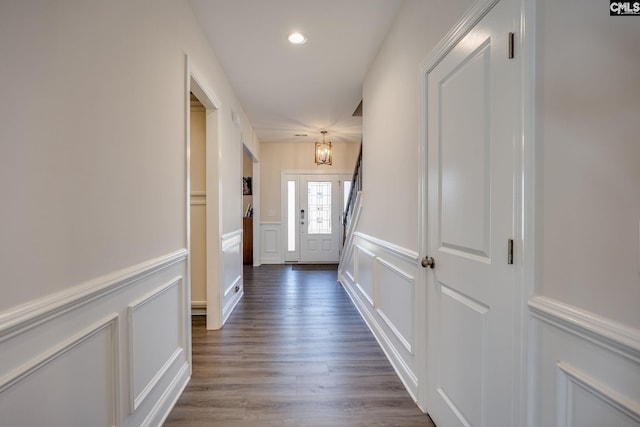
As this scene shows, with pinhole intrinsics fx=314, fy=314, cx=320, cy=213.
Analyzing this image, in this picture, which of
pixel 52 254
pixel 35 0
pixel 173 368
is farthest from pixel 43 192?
pixel 173 368

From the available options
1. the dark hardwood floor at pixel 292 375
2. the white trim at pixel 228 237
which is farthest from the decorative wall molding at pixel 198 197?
the dark hardwood floor at pixel 292 375

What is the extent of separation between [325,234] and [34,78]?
6.21 m

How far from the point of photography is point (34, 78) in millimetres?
893

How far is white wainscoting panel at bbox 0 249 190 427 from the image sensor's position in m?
0.87

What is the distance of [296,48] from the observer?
112 inches

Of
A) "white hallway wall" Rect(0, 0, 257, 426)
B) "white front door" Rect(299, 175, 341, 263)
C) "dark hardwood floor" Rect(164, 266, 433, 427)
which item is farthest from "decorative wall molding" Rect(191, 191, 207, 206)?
"white front door" Rect(299, 175, 341, 263)

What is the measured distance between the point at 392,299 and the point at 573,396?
1.61 metres

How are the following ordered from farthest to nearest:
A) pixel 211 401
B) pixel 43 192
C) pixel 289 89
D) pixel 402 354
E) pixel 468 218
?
pixel 289 89 < pixel 402 354 < pixel 211 401 < pixel 468 218 < pixel 43 192

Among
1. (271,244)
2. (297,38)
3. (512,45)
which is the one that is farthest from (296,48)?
(271,244)

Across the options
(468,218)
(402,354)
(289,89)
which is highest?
(289,89)

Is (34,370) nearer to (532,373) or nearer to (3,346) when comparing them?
(3,346)

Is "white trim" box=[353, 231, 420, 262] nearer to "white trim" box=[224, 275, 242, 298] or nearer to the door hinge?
the door hinge

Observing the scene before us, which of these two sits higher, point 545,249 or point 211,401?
point 545,249

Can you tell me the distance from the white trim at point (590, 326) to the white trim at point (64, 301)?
4.81 feet
